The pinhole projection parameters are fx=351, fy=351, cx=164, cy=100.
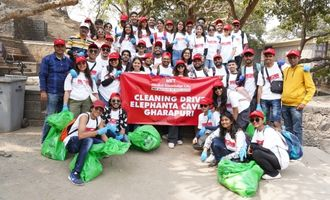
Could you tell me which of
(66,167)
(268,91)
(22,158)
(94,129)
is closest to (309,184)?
(268,91)

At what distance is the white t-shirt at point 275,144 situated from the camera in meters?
5.10

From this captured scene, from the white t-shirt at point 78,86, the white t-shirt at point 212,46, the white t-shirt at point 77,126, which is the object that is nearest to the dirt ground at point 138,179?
the white t-shirt at point 77,126

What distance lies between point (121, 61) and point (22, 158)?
2485 millimetres

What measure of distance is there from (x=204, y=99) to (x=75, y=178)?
2.78 metres

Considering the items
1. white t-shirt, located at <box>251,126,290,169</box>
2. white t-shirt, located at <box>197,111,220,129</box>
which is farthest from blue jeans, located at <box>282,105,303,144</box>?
white t-shirt, located at <box>197,111,220,129</box>

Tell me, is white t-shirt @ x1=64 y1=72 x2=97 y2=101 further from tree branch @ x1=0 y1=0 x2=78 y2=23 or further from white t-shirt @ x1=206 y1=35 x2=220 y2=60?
white t-shirt @ x1=206 y1=35 x2=220 y2=60

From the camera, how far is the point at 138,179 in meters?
5.05

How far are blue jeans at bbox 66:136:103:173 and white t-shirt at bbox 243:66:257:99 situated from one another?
2904 mm

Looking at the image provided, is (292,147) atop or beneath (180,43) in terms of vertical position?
beneath

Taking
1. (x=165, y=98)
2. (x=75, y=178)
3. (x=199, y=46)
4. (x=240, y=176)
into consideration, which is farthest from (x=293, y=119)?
(x=75, y=178)

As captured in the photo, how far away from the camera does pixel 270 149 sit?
510 centimetres

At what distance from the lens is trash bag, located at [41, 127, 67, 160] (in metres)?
5.43

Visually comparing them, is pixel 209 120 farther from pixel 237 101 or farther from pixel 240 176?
pixel 240 176

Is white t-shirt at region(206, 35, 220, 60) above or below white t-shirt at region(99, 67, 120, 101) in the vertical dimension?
above
